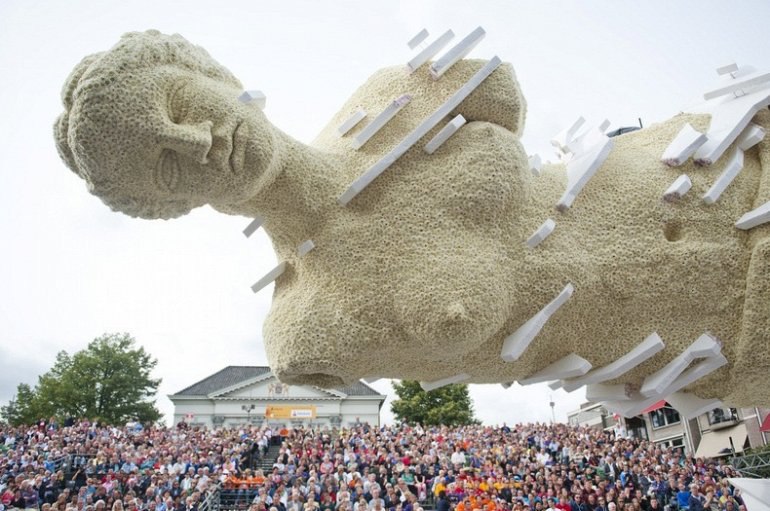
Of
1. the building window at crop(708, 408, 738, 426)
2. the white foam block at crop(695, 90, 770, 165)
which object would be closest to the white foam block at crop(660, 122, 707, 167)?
the white foam block at crop(695, 90, 770, 165)

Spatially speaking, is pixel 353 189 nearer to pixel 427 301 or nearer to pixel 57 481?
pixel 427 301

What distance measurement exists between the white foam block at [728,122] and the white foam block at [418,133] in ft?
4.99

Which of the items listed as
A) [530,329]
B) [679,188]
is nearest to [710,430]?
[679,188]

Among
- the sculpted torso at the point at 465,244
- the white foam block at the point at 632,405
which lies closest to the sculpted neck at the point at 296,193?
the sculpted torso at the point at 465,244

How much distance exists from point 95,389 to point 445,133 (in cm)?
3461

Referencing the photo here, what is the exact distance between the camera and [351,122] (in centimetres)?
386

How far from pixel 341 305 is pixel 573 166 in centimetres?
181

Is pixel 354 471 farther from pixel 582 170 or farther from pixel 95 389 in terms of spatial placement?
pixel 95 389

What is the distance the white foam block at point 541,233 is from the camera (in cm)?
362

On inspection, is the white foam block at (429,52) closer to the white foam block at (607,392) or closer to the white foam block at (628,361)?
the white foam block at (628,361)

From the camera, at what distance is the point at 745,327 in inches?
155

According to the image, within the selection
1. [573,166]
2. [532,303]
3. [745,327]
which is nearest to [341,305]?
[532,303]

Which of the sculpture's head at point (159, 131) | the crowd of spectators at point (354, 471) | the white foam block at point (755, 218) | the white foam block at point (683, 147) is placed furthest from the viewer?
the crowd of spectators at point (354, 471)

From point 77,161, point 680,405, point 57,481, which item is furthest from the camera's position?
point 57,481
